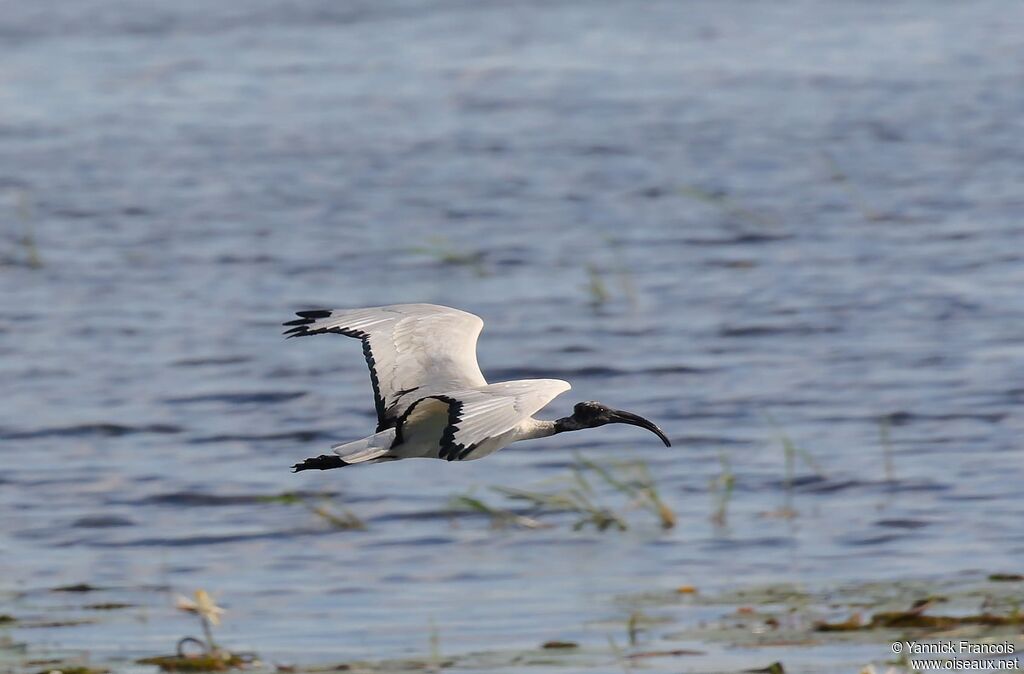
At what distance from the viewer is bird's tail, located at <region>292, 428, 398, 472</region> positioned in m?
6.33

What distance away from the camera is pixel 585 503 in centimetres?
1066

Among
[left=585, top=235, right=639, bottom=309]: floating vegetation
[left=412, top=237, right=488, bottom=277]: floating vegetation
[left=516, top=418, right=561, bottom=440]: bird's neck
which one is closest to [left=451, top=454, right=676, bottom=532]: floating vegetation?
[left=516, top=418, right=561, bottom=440]: bird's neck

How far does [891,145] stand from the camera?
24141mm

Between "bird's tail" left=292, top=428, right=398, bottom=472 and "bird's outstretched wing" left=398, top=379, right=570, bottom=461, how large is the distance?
14 cm

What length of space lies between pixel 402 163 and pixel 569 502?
14205 millimetres

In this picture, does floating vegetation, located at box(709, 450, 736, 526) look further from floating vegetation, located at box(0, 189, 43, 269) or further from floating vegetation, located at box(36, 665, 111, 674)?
floating vegetation, located at box(0, 189, 43, 269)

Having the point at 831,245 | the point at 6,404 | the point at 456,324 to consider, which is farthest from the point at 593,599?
the point at 831,245

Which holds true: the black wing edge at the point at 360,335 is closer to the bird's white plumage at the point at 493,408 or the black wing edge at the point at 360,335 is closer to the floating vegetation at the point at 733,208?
the bird's white plumage at the point at 493,408

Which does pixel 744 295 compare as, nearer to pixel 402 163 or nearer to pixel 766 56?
pixel 402 163

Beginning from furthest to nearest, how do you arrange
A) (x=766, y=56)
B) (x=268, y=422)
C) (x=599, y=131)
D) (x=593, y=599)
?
(x=766, y=56) < (x=599, y=131) < (x=268, y=422) < (x=593, y=599)

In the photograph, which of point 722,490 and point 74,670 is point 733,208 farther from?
point 74,670

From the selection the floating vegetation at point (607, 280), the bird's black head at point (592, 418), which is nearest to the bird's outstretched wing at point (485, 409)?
the bird's black head at point (592, 418)

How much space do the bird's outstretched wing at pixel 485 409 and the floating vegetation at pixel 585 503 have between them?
371 centimetres

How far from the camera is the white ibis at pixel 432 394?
590 centimetres
